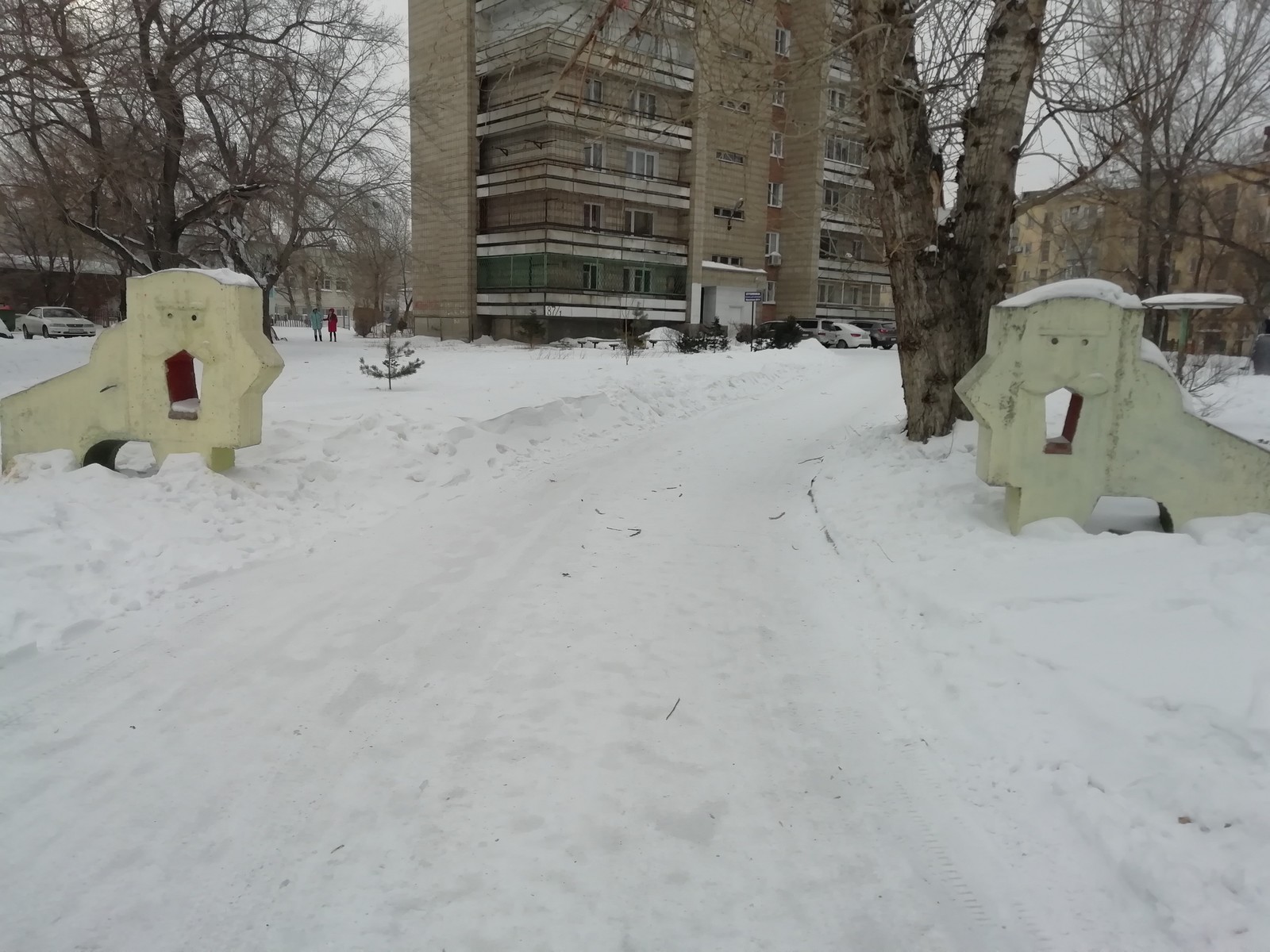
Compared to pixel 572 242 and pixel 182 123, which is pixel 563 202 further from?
pixel 182 123

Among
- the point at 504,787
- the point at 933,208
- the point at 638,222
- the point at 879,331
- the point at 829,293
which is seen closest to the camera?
the point at 504,787

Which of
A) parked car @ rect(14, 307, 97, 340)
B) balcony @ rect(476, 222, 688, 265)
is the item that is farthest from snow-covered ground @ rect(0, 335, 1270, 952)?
parked car @ rect(14, 307, 97, 340)

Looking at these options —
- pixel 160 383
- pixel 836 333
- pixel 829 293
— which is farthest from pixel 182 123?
pixel 829 293

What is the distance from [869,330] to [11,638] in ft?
132

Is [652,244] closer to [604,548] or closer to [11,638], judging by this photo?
[604,548]

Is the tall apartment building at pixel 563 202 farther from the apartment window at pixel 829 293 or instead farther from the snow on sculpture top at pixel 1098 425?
the snow on sculpture top at pixel 1098 425

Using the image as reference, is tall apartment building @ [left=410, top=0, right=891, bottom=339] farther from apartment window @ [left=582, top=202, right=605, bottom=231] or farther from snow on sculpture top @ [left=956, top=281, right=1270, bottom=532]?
snow on sculpture top @ [left=956, top=281, right=1270, bottom=532]

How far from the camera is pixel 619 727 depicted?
3.60 m

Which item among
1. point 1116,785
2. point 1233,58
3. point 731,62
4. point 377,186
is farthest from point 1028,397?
point 377,186

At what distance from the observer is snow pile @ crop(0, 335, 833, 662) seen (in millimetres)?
4777

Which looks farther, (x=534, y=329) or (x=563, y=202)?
(x=563, y=202)

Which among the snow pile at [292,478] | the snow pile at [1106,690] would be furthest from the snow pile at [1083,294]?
the snow pile at [292,478]

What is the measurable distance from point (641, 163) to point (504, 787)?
3733cm

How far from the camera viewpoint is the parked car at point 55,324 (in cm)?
3316
